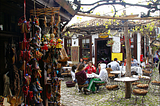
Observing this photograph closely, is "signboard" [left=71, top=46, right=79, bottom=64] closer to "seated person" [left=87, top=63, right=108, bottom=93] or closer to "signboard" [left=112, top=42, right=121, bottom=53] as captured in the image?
"signboard" [left=112, top=42, right=121, bottom=53]

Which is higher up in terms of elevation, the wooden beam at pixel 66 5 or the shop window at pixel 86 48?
the wooden beam at pixel 66 5

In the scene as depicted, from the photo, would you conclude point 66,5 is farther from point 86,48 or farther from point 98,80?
point 86,48

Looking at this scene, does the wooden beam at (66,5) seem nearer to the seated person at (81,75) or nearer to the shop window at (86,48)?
the seated person at (81,75)

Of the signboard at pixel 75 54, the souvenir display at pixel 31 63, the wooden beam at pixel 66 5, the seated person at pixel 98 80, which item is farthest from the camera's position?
the signboard at pixel 75 54

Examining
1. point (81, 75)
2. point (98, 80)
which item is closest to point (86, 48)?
point (98, 80)

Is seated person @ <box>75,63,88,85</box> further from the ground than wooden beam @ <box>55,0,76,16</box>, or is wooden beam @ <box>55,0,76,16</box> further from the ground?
wooden beam @ <box>55,0,76,16</box>

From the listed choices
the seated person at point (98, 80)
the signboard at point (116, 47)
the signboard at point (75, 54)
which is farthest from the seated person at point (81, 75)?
the signboard at point (75, 54)

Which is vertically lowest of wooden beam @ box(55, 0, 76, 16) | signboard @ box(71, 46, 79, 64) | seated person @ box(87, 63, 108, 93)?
seated person @ box(87, 63, 108, 93)

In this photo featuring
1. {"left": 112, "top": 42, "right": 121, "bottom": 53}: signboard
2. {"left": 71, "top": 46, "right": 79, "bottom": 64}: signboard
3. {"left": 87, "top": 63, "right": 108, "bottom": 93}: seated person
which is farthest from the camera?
{"left": 71, "top": 46, "right": 79, "bottom": 64}: signboard

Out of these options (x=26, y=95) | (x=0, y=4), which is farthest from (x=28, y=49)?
(x=0, y=4)

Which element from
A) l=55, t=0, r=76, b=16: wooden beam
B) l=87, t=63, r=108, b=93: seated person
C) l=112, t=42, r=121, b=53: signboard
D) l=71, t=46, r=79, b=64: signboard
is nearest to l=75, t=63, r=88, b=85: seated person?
l=87, t=63, r=108, b=93: seated person

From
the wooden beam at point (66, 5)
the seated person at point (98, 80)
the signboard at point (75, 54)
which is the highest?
the wooden beam at point (66, 5)

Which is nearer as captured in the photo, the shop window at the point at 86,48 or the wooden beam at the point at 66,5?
the wooden beam at the point at 66,5

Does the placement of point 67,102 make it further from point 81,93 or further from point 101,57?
point 101,57
